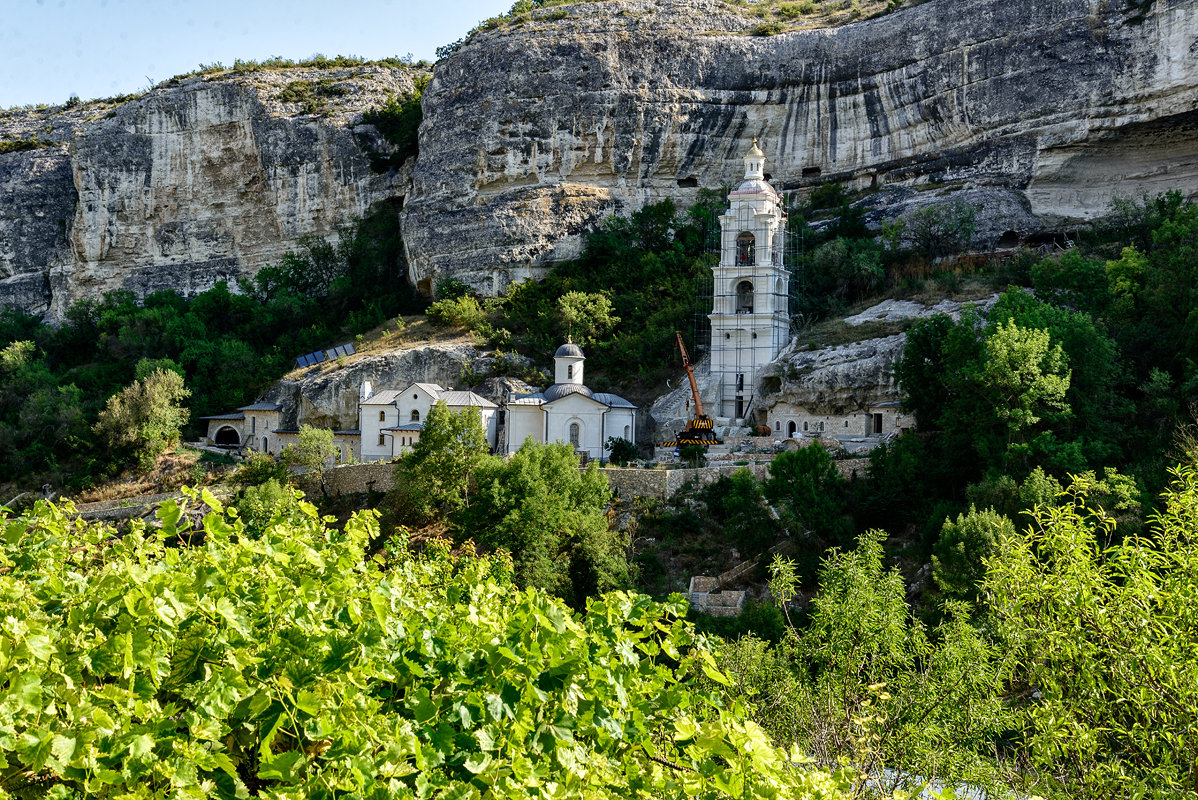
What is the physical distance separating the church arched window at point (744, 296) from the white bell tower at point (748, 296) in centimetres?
4

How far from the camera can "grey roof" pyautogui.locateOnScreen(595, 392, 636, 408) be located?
3871 centimetres

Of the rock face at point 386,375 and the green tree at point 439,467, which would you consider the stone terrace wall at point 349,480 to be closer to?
the green tree at point 439,467

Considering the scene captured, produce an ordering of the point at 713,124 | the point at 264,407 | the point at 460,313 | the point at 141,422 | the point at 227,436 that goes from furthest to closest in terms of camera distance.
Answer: the point at 713,124 → the point at 227,436 → the point at 460,313 → the point at 264,407 → the point at 141,422

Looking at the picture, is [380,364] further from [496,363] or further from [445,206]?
[445,206]

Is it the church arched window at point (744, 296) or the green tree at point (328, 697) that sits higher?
the church arched window at point (744, 296)

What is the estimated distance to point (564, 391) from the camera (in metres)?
39.0

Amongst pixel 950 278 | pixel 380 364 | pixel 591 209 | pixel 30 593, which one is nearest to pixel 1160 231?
pixel 950 278

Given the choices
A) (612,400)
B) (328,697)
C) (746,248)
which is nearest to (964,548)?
(612,400)

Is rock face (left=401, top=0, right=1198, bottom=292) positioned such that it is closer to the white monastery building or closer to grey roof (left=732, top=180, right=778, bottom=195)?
grey roof (left=732, top=180, right=778, bottom=195)

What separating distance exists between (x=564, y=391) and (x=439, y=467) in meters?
6.52

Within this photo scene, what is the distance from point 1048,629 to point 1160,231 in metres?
28.6

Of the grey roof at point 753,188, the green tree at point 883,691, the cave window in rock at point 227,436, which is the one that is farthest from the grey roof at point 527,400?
the green tree at point 883,691

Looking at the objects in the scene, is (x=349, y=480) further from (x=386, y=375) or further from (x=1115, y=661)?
(x=1115, y=661)

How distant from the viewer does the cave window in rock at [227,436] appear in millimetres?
45656
